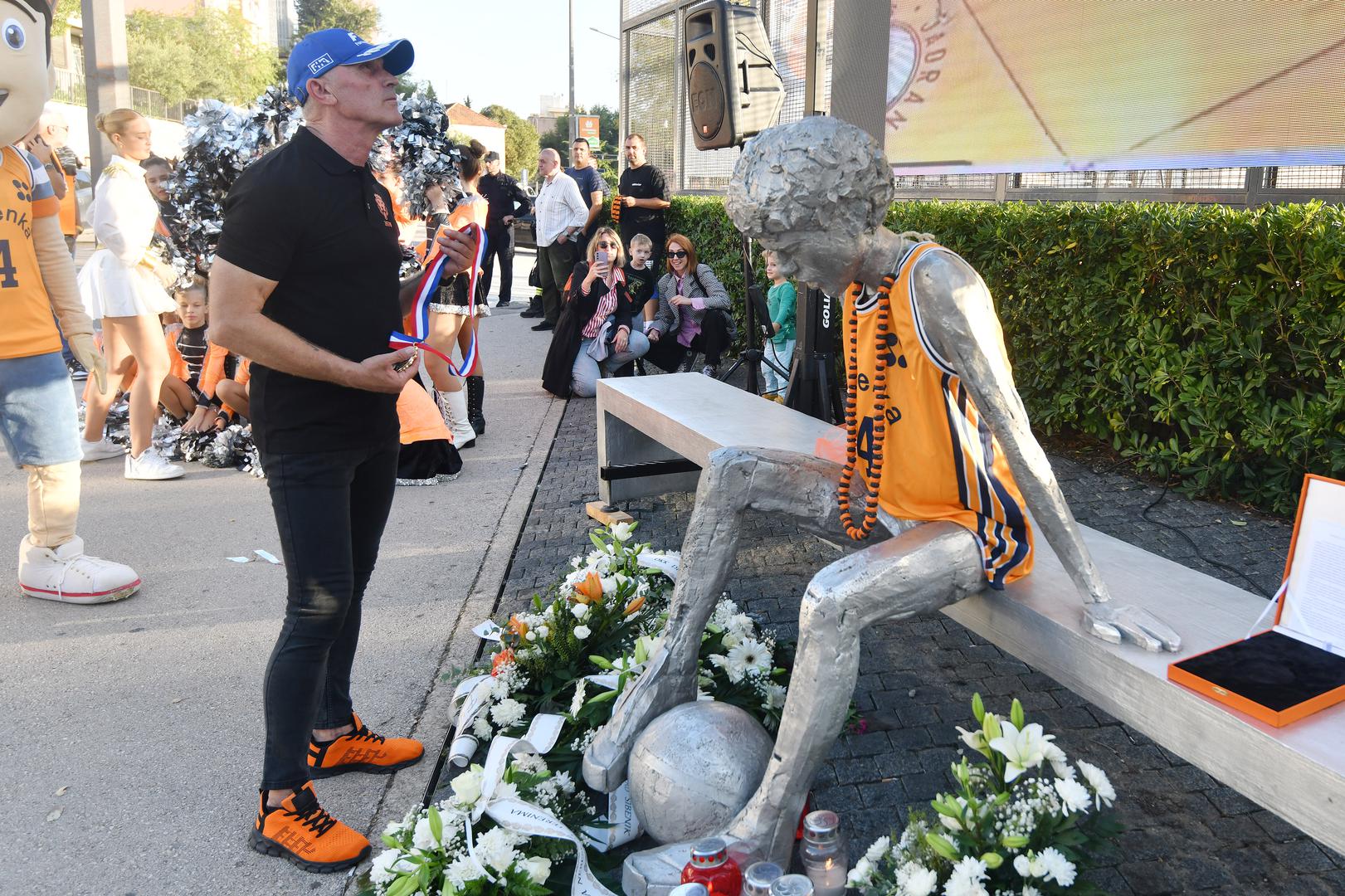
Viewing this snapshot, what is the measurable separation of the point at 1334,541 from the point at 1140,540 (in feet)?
8.88

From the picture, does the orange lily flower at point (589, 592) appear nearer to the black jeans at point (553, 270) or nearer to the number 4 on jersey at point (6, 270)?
the number 4 on jersey at point (6, 270)

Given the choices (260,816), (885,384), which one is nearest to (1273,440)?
(885,384)

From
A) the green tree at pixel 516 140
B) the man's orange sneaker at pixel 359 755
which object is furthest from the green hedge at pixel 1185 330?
the green tree at pixel 516 140

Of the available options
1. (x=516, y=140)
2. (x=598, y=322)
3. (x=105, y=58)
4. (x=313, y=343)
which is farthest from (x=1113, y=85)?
(x=516, y=140)

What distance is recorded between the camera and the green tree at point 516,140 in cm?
7694

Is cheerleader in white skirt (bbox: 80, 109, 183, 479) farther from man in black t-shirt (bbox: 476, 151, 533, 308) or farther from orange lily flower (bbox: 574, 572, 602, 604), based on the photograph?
man in black t-shirt (bbox: 476, 151, 533, 308)

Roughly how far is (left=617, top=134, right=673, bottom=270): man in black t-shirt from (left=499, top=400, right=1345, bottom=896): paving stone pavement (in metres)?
5.37

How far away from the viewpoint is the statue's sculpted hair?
88.4 inches

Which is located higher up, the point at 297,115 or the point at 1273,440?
the point at 297,115

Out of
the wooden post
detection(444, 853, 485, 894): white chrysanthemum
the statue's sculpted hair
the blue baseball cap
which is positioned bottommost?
detection(444, 853, 485, 894): white chrysanthemum

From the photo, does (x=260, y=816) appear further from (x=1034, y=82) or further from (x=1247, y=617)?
(x=1034, y=82)

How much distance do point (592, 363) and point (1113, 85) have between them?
4.37m

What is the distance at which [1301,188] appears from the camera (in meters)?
5.66

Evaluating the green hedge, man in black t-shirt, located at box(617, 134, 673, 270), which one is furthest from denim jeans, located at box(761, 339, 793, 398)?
man in black t-shirt, located at box(617, 134, 673, 270)
